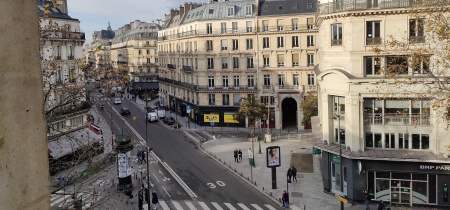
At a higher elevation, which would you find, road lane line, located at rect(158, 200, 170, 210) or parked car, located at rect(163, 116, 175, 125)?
parked car, located at rect(163, 116, 175, 125)

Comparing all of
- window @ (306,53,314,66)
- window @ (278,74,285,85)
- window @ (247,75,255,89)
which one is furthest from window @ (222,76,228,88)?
window @ (306,53,314,66)

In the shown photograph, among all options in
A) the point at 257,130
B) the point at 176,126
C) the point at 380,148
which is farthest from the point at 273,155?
the point at 176,126

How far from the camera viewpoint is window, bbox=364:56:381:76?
2694cm

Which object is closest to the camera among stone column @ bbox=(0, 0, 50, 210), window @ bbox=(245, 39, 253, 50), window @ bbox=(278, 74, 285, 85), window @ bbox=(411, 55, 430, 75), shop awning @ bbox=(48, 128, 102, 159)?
stone column @ bbox=(0, 0, 50, 210)

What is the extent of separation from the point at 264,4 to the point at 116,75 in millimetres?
46491

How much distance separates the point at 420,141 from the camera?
1040 inches

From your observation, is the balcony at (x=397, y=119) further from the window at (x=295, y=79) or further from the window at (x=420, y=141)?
the window at (x=295, y=79)

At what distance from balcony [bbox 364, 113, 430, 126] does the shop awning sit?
16786 millimetres

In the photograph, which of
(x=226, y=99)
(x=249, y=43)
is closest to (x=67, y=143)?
(x=226, y=99)

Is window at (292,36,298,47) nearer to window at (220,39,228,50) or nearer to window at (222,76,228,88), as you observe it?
window at (220,39,228,50)

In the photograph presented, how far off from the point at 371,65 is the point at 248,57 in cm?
3198

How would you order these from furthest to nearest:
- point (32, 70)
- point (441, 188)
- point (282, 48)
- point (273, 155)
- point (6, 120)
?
point (282, 48) < point (273, 155) < point (441, 188) < point (32, 70) < point (6, 120)

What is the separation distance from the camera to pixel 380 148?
2730 centimetres

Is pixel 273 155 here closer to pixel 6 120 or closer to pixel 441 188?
pixel 441 188
